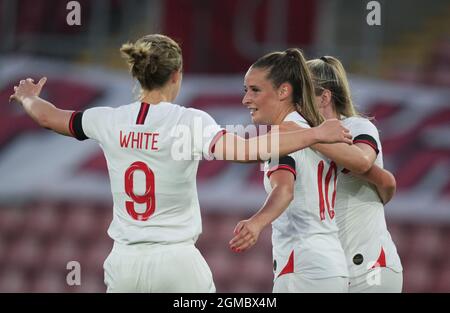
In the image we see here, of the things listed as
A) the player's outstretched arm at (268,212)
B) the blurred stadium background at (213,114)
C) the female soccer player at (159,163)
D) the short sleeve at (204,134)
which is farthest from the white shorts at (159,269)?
the blurred stadium background at (213,114)

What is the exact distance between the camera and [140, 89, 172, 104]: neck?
351 centimetres

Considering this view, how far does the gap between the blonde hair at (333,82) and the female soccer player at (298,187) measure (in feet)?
0.88

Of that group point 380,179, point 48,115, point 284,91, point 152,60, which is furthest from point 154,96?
point 380,179

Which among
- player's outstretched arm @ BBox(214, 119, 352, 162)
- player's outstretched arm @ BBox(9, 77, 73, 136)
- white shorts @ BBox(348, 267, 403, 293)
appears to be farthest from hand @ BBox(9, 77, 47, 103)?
white shorts @ BBox(348, 267, 403, 293)

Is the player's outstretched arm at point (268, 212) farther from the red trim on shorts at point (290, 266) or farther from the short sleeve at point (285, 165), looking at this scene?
the red trim on shorts at point (290, 266)

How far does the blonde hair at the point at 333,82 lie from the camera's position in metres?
4.04

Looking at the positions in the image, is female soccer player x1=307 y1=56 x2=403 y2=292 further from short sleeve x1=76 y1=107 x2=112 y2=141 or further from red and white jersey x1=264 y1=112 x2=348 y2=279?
short sleeve x1=76 y1=107 x2=112 y2=141

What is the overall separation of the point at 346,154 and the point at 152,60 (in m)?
0.81

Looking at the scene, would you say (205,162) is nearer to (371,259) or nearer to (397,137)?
(397,137)

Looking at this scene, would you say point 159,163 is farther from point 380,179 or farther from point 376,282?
point 376,282

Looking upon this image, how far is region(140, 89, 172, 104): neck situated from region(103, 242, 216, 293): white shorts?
0.53 meters

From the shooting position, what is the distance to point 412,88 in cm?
902
